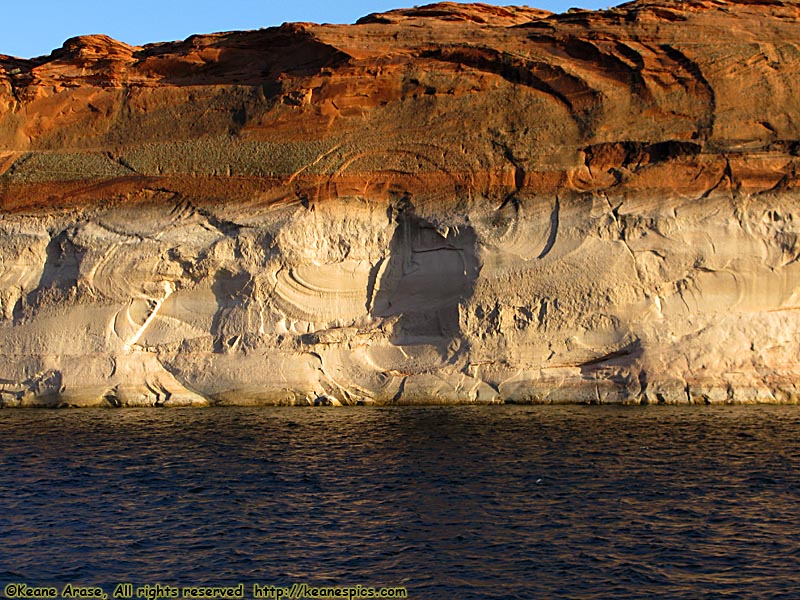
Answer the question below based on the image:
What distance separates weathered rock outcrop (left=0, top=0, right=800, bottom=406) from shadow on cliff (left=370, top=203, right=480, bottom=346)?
0.04m

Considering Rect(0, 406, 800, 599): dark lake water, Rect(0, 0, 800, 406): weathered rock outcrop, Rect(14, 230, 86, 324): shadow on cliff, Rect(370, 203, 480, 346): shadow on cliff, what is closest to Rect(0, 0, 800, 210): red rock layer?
Rect(0, 0, 800, 406): weathered rock outcrop

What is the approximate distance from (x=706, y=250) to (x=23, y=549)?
10467 mm

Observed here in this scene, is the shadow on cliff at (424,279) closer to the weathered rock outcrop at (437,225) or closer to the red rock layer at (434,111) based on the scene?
the weathered rock outcrop at (437,225)

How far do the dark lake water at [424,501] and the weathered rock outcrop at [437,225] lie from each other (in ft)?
3.68

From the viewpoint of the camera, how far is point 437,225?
1602 cm

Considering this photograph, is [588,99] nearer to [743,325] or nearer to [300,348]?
[743,325]

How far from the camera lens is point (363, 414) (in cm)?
1497

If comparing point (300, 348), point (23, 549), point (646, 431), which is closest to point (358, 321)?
point (300, 348)

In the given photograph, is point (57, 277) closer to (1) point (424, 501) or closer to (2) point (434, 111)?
(2) point (434, 111)

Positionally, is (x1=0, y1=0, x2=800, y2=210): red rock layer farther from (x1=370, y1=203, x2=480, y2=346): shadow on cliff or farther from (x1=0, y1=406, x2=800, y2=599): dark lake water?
(x1=0, y1=406, x2=800, y2=599): dark lake water

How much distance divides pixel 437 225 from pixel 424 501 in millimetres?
6315

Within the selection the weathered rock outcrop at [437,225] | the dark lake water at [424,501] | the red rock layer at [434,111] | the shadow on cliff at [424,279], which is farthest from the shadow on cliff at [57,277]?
the shadow on cliff at [424,279]

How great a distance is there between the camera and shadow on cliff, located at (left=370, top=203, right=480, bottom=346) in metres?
15.9

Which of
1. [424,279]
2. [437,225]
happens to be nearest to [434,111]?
[437,225]
